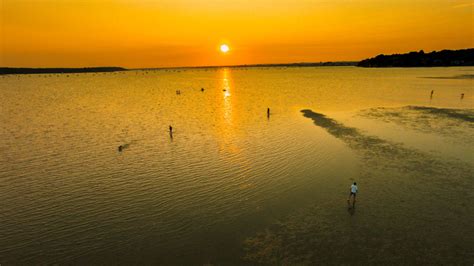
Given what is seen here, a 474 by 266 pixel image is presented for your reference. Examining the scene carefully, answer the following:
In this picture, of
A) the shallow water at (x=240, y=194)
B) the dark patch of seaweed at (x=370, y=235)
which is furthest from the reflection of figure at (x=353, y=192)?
the dark patch of seaweed at (x=370, y=235)

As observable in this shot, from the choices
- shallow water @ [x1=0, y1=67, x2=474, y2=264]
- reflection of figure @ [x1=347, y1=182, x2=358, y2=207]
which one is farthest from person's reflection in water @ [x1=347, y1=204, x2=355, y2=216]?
reflection of figure @ [x1=347, y1=182, x2=358, y2=207]

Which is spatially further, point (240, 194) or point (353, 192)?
point (240, 194)

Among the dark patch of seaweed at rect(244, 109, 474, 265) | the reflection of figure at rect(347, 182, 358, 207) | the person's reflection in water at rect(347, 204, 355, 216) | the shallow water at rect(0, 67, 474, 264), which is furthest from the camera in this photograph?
the reflection of figure at rect(347, 182, 358, 207)

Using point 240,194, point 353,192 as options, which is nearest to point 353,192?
point 353,192

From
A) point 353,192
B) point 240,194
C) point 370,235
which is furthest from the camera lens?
point 240,194

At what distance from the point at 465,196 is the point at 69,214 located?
31.1m

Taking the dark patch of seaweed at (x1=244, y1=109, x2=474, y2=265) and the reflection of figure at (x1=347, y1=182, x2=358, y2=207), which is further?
the reflection of figure at (x1=347, y1=182, x2=358, y2=207)

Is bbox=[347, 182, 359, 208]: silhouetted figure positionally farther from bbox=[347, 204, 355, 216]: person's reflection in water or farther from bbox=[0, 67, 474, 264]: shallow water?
bbox=[0, 67, 474, 264]: shallow water

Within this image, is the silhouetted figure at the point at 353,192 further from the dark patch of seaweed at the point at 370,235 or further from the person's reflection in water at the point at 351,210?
the dark patch of seaweed at the point at 370,235

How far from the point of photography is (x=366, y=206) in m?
22.0

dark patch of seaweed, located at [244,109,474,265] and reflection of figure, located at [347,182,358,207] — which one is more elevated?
reflection of figure, located at [347,182,358,207]

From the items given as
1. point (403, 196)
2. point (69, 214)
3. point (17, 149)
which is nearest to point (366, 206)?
point (403, 196)

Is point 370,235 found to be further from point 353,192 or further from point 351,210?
point 353,192

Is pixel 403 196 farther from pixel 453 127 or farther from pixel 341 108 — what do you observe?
pixel 341 108
